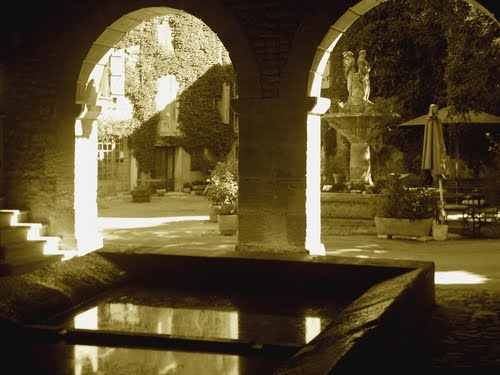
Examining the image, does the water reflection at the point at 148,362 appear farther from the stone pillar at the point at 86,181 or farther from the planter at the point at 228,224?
the planter at the point at 228,224

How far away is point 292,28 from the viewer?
7469mm

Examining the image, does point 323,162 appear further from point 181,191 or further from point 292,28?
point 292,28

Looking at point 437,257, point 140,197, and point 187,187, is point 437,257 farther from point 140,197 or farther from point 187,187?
point 187,187

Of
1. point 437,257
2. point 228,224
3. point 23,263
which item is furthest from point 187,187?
point 23,263

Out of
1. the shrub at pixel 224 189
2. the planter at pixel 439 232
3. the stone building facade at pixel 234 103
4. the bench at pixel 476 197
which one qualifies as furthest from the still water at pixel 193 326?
the bench at pixel 476 197

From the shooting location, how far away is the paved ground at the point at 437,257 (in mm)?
4051

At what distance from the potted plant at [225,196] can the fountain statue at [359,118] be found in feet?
6.85

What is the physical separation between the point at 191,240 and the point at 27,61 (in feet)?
12.2

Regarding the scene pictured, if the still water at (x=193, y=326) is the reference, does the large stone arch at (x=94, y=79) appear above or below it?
above

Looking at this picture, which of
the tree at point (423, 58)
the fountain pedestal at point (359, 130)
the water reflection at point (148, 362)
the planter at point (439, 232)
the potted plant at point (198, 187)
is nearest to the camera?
the water reflection at point (148, 362)

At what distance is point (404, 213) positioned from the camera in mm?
11047

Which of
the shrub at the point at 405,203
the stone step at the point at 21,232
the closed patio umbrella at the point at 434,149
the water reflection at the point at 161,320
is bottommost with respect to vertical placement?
the water reflection at the point at 161,320

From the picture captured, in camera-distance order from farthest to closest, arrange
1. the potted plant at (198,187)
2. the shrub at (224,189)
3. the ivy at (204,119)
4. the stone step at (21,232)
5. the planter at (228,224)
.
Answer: the ivy at (204,119) → the potted plant at (198,187) → the shrub at (224,189) → the planter at (228,224) → the stone step at (21,232)

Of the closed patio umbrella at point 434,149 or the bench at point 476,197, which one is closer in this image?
the closed patio umbrella at point 434,149
